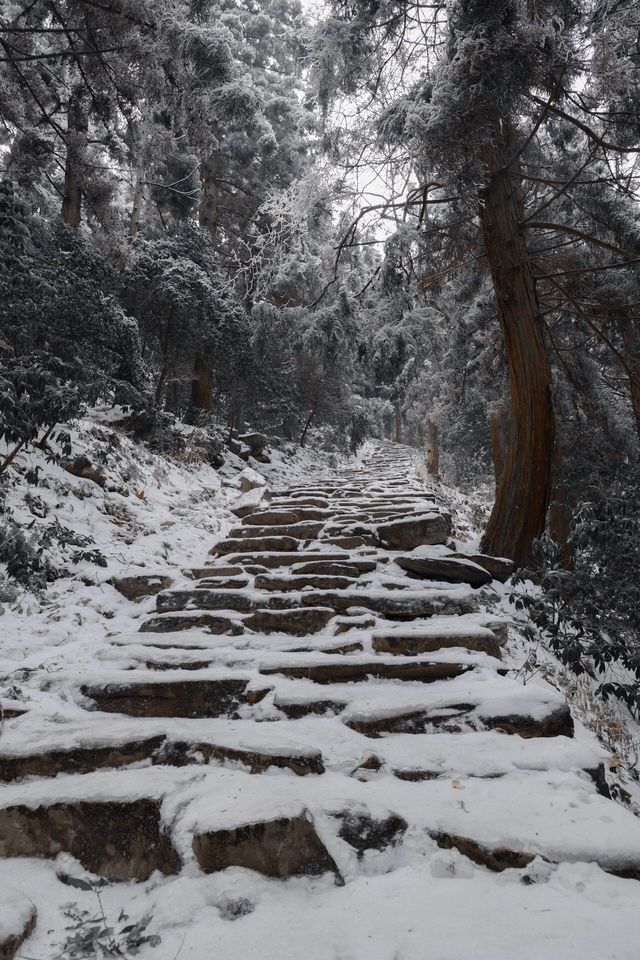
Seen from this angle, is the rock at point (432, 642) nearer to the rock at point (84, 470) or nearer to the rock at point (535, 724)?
the rock at point (535, 724)

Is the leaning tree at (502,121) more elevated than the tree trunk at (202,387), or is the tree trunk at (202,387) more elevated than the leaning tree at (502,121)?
the leaning tree at (502,121)

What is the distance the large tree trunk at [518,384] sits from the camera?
4836 mm

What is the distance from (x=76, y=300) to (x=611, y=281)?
21.5 feet

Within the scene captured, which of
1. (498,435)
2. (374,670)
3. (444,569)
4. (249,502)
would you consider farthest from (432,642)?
(498,435)

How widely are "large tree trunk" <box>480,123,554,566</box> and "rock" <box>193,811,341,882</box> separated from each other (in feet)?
12.3

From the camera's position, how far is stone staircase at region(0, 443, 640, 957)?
5.21ft

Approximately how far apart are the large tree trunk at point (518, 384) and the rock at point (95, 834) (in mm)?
3953

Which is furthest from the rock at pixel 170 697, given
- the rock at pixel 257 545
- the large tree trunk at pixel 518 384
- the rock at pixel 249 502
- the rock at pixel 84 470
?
the rock at pixel 249 502

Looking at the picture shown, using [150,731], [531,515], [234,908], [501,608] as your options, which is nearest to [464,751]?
[234,908]

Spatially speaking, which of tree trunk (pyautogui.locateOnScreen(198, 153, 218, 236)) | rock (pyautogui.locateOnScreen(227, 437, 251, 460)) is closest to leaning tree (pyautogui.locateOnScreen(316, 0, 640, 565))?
rock (pyautogui.locateOnScreen(227, 437, 251, 460))

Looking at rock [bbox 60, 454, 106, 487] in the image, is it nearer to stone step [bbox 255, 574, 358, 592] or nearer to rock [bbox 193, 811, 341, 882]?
stone step [bbox 255, 574, 358, 592]

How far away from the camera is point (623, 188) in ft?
16.9

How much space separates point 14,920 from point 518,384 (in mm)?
5023

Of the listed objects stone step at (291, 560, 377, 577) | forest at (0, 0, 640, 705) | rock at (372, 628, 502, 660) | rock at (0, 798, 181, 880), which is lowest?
rock at (0, 798, 181, 880)
